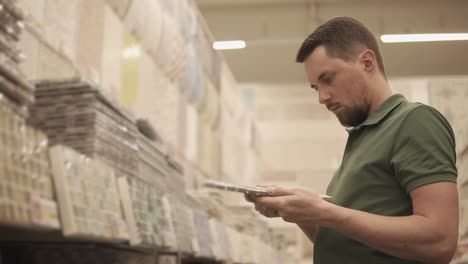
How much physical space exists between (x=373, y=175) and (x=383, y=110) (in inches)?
7.9

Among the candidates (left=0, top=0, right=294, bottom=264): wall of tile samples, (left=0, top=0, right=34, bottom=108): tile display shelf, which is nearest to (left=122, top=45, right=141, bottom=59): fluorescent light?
(left=0, top=0, right=294, bottom=264): wall of tile samples

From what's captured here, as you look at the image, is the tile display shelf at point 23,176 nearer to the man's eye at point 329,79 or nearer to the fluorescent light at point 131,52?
the man's eye at point 329,79

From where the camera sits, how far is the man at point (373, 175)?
4.01ft

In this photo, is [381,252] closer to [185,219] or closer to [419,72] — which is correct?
[185,219]

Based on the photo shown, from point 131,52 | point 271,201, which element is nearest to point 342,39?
point 271,201

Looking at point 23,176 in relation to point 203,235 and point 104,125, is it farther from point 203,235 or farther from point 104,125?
point 203,235

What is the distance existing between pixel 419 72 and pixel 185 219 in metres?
6.53

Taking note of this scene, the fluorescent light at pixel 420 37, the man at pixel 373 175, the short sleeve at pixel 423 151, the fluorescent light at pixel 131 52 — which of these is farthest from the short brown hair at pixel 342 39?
the fluorescent light at pixel 420 37

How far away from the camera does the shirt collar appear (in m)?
1.43

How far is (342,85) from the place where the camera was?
1489 mm

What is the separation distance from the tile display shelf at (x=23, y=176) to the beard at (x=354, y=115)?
891 millimetres

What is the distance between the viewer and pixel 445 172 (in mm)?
1233

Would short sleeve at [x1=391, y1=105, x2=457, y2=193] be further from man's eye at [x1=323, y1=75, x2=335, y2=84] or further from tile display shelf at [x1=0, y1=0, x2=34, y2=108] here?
tile display shelf at [x1=0, y1=0, x2=34, y2=108]

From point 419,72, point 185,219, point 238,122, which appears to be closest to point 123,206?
point 185,219
